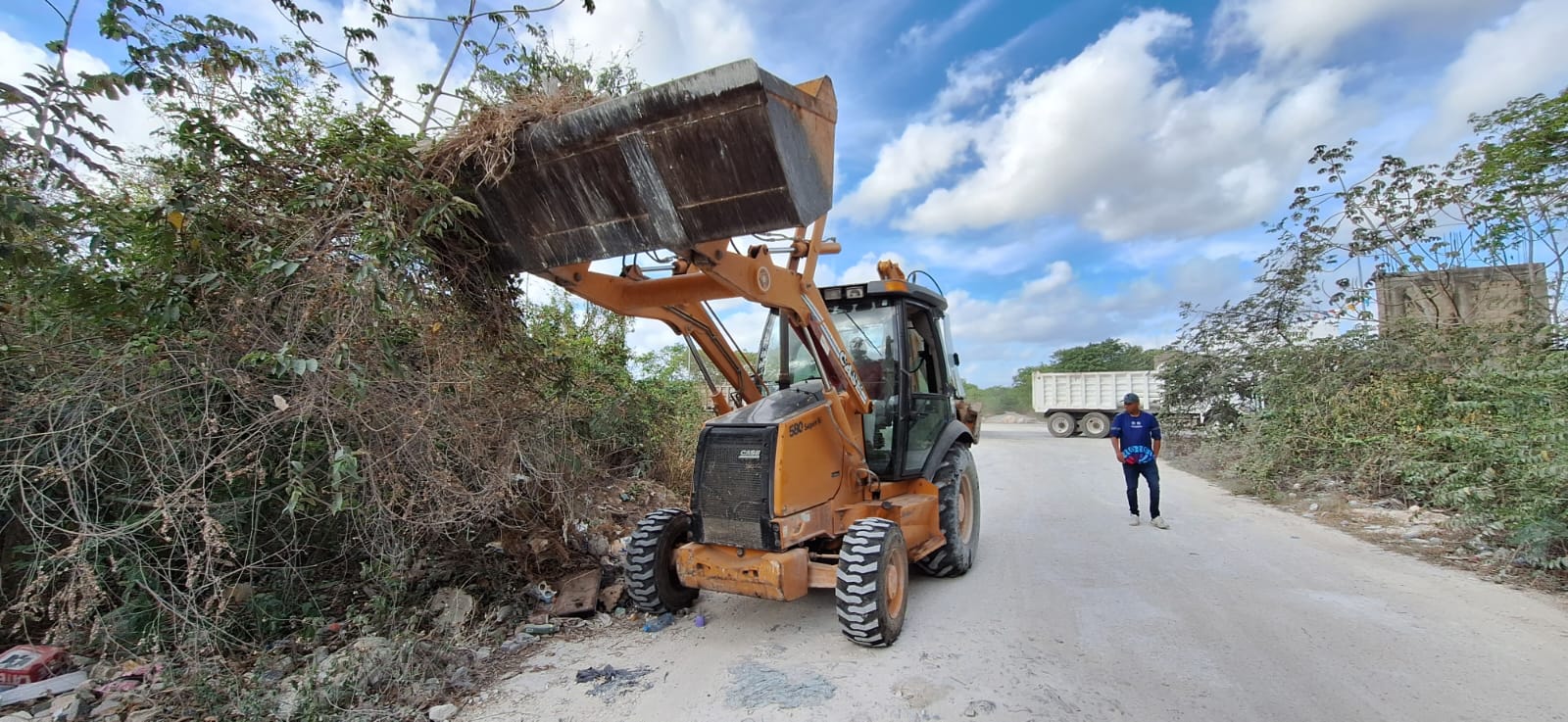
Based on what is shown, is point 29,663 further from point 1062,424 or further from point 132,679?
point 1062,424

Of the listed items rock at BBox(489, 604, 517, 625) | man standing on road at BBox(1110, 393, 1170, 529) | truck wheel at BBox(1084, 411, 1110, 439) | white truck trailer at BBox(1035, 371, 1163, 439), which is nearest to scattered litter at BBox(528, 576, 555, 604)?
rock at BBox(489, 604, 517, 625)

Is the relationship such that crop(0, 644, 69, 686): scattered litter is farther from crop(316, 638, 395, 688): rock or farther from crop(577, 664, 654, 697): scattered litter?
crop(577, 664, 654, 697): scattered litter

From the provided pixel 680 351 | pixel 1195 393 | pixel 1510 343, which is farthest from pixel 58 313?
pixel 1195 393

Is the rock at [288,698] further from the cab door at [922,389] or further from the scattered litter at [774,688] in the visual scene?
the cab door at [922,389]

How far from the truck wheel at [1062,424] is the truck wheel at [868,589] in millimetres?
19325

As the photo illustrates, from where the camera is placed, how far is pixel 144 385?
3.28m

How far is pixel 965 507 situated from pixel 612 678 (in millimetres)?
3338

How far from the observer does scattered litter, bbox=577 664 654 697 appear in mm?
3486

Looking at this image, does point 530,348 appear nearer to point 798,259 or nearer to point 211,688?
point 798,259

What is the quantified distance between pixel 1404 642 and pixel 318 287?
587 centimetres

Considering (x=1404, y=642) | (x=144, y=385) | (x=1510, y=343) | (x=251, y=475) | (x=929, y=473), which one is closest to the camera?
(x=144, y=385)

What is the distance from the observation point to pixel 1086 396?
21.3 meters

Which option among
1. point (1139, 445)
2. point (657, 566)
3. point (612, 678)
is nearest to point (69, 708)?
point (612, 678)

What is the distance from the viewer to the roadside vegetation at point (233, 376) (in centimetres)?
314
